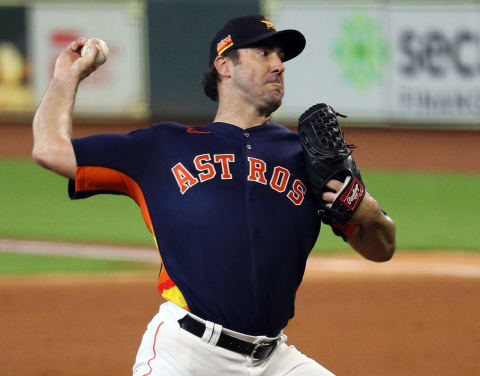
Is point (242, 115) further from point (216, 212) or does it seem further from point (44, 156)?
point (44, 156)

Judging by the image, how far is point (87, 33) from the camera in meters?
14.9

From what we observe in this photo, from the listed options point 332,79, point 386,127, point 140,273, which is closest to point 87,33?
point 332,79

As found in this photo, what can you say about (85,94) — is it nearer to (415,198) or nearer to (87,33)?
(87,33)

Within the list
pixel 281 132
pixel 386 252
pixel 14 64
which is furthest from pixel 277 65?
pixel 14 64

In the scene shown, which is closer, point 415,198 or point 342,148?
point 342,148

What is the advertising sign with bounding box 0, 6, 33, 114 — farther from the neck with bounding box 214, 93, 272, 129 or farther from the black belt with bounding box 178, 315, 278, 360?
the black belt with bounding box 178, 315, 278, 360

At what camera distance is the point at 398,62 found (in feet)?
47.4

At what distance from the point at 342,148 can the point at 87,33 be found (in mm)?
11964

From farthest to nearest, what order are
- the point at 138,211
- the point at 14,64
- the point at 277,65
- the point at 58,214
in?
the point at 14,64 → the point at 138,211 → the point at 58,214 → the point at 277,65

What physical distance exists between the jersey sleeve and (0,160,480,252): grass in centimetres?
612

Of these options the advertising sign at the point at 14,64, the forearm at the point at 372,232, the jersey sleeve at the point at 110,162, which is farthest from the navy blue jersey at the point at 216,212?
the advertising sign at the point at 14,64

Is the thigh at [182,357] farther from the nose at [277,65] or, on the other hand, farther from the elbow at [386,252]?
the nose at [277,65]

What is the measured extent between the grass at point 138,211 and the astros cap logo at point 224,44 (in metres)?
5.87

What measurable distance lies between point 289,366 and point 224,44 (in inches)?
53.5
